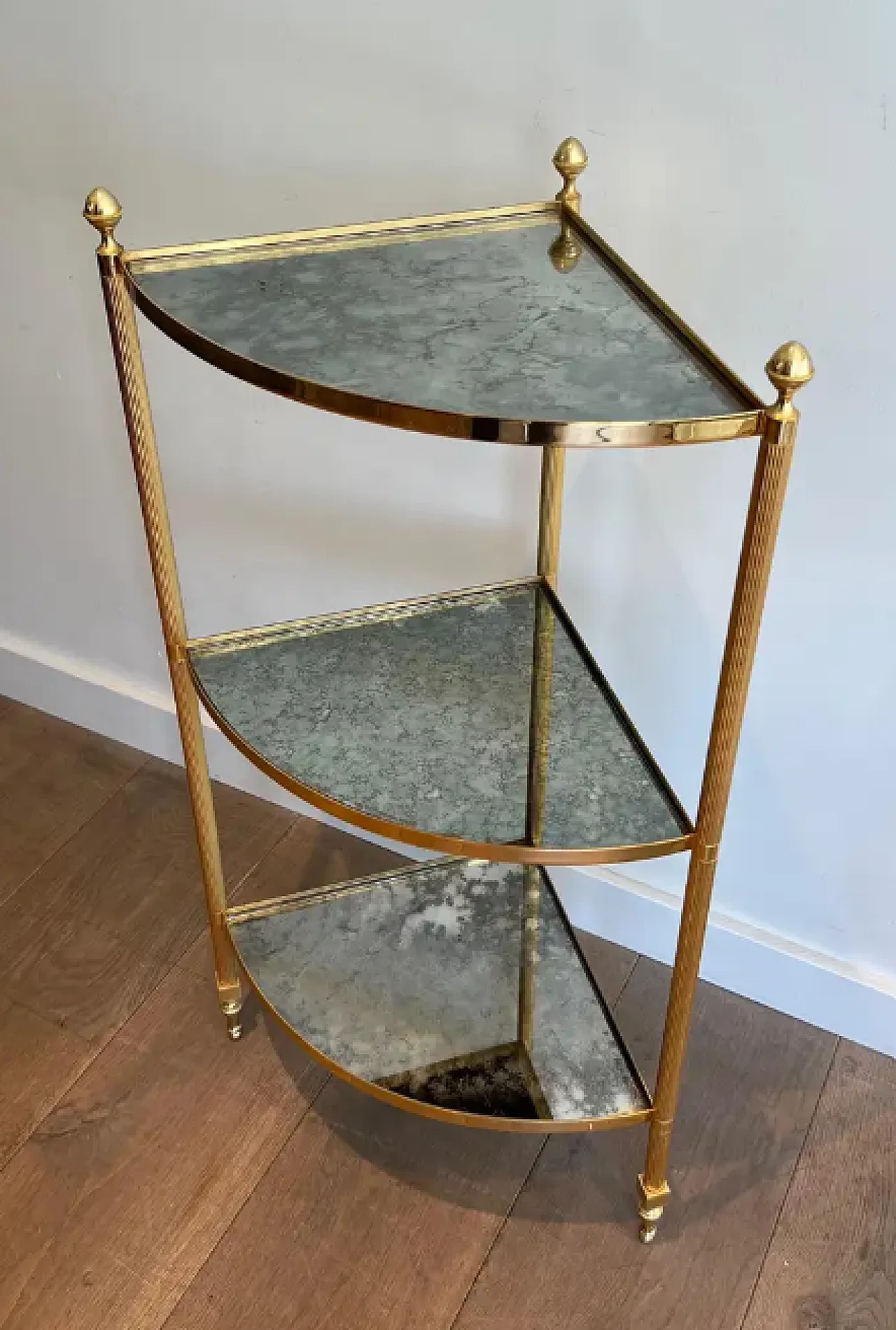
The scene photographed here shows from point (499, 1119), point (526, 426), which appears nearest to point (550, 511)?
point (526, 426)

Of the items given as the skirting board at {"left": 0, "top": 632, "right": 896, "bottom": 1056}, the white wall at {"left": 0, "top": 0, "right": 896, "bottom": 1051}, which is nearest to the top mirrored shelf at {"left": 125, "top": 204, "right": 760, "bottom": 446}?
the white wall at {"left": 0, "top": 0, "right": 896, "bottom": 1051}

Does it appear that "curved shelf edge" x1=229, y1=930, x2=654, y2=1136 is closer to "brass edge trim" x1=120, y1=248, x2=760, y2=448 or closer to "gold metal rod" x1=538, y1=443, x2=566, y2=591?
"gold metal rod" x1=538, y1=443, x2=566, y2=591

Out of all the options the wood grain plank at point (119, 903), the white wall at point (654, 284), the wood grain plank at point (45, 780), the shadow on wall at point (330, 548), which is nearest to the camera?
the white wall at point (654, 284)

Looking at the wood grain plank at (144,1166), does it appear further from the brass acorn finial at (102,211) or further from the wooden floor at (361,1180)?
the brass acorn finial at (102,211)

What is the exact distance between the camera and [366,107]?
114 centimetres

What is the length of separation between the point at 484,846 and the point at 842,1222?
617mm

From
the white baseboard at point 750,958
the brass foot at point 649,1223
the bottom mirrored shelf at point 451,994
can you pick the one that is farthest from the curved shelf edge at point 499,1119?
the white baseboard at point 750,958

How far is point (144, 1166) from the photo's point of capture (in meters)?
1.30

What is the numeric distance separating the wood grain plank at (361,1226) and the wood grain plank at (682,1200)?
3 centimetres

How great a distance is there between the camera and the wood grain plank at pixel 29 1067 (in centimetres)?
134

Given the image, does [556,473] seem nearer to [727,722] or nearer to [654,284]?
[654,284]

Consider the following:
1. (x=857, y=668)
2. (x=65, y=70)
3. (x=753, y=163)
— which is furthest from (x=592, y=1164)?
(x=65, y=70)

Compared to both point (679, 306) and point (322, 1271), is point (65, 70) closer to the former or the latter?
point (679, 306)

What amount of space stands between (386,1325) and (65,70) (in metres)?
1.28
